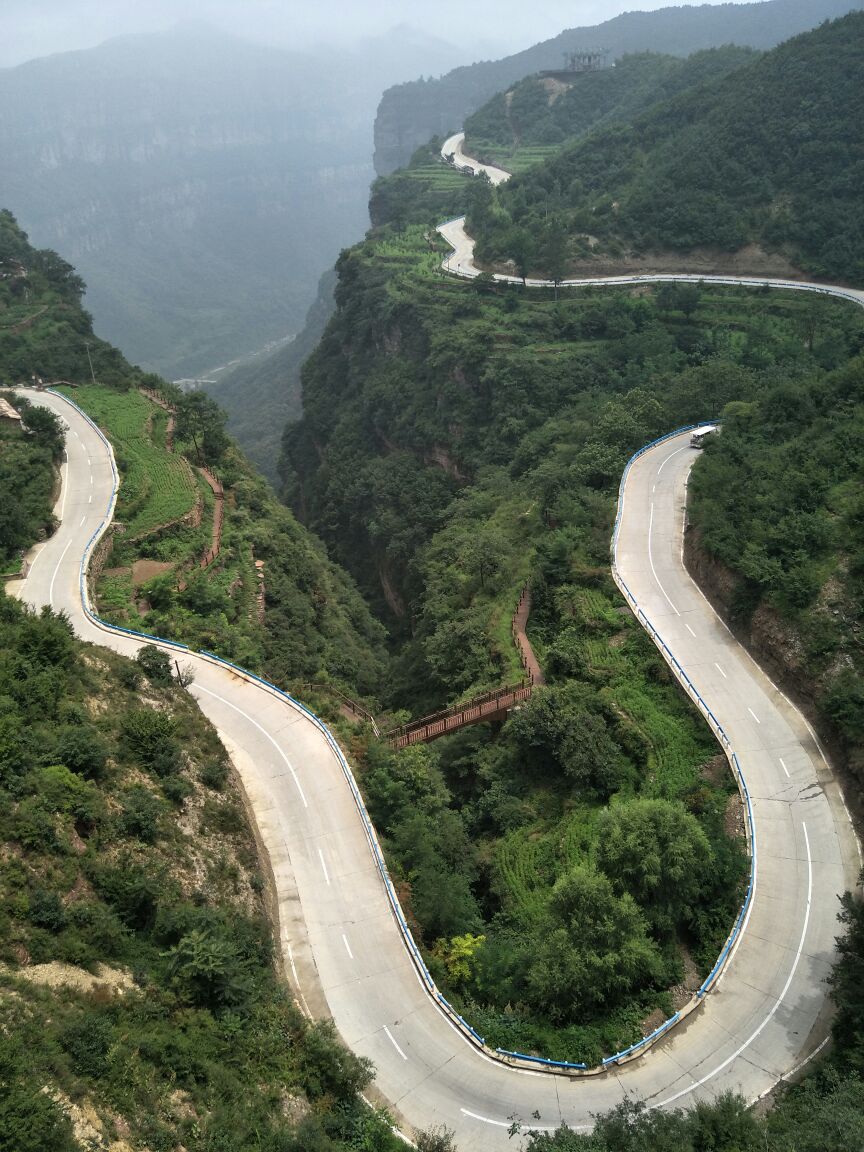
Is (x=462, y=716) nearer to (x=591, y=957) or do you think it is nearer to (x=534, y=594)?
(x=534, y=594)

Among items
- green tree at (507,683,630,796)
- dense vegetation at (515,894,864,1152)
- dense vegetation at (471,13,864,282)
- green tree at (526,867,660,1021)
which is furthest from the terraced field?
dense vegetation at (471,13,864,282)

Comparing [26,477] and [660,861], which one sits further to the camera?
[26,477]

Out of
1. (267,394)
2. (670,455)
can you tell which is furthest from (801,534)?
(267,394)

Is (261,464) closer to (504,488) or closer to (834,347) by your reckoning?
(504,488)

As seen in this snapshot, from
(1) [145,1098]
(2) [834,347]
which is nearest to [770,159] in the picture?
(2) [834,347]

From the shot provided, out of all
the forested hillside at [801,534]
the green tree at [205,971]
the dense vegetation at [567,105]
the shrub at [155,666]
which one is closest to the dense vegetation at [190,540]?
the shrub at [155,666]

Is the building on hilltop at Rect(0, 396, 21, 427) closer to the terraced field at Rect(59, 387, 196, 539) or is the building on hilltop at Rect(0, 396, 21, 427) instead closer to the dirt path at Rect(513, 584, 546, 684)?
the terraced field at Rect(59, 387, 196, 539)

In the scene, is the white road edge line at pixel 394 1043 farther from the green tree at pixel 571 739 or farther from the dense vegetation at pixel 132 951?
the green tree at pixel 571 739

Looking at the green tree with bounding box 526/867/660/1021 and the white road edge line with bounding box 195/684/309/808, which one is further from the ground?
the white road edge line with bounding box 195/684/309/808
